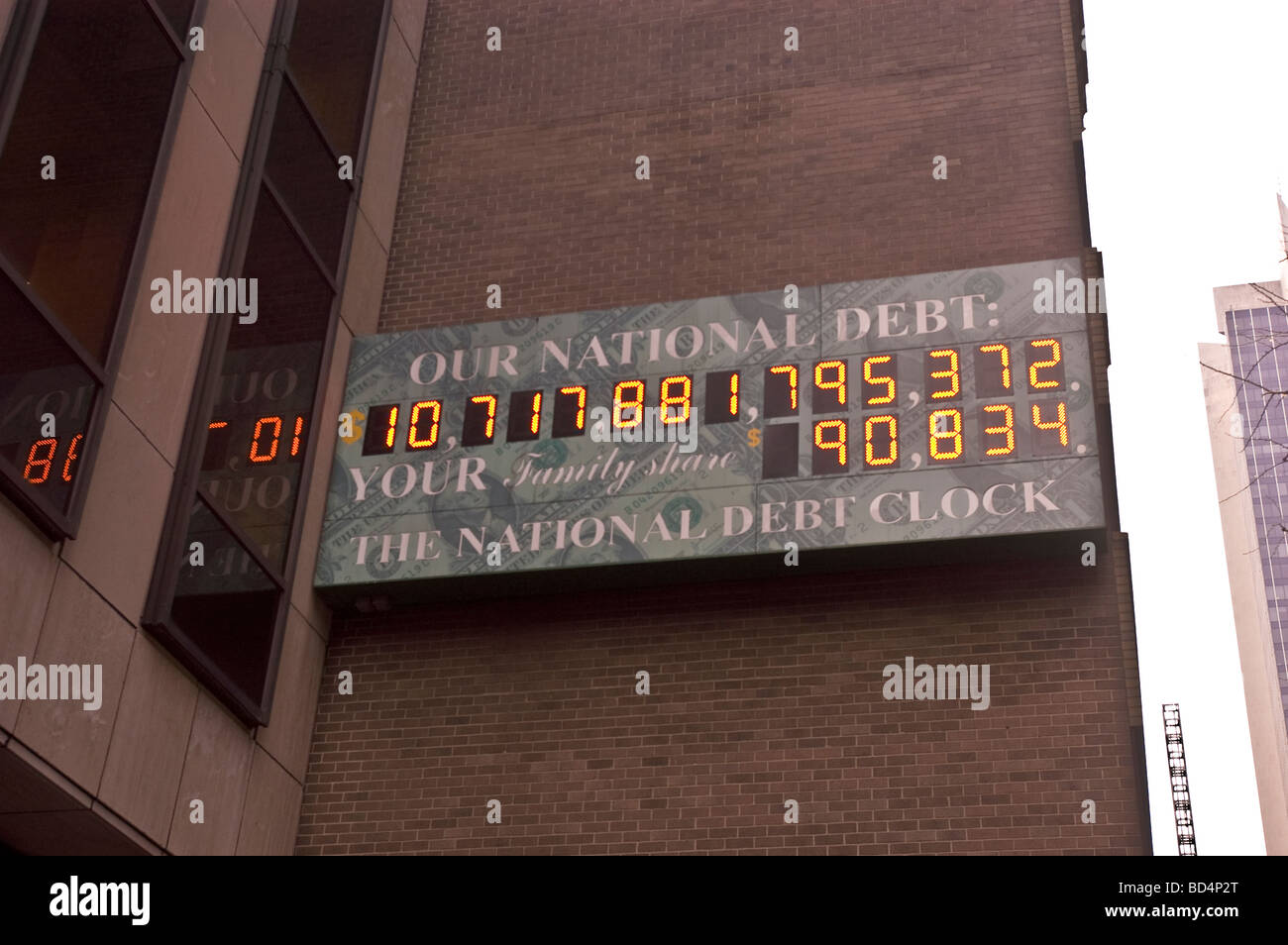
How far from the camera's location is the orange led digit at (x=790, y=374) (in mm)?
12517

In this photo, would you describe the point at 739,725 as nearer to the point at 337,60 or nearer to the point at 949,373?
the point at 949,373

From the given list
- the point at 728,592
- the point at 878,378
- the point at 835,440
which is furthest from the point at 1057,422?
the point at 728,592

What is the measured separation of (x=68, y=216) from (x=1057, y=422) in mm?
7471

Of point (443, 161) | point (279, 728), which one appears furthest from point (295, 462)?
point (443, 161)

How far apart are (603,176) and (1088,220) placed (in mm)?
4767

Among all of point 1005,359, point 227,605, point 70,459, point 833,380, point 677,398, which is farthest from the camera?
point 677,398

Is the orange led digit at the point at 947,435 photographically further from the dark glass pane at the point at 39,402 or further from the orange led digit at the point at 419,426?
the dark glass pane at the point at 39,402

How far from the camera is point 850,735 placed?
38.1 feet

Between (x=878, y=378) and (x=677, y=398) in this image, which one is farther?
(x=677, y=398)

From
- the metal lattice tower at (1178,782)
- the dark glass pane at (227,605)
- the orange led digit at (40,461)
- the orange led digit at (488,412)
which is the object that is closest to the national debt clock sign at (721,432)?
the orange led digit at (488,412)

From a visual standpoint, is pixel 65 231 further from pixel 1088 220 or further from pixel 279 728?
Answer: pixel 1088 220

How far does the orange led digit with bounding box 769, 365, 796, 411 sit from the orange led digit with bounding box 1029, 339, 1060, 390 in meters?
1.94

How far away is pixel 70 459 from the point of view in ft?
31.4

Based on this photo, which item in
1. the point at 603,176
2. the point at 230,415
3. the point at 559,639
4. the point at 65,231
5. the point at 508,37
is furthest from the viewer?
the point at 508,37
